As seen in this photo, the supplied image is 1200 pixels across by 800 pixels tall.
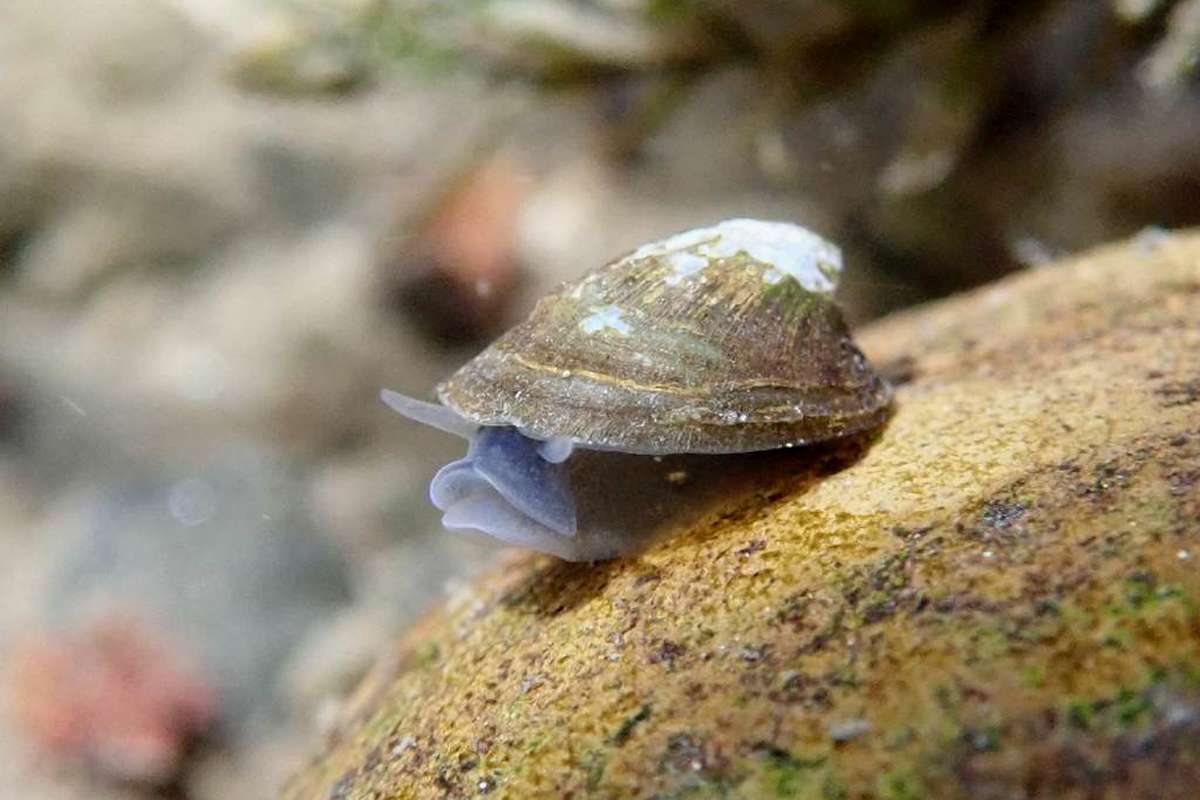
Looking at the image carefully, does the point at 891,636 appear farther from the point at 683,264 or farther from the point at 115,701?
the point at 115,701

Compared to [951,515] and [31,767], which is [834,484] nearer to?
[951,515]

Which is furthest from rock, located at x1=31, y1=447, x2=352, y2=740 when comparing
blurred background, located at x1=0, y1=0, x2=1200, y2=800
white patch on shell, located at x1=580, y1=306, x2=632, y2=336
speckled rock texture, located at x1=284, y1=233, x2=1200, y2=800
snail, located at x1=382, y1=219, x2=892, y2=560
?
white patch on shell, located at x1=580, y1=306, x2=632, y2=336

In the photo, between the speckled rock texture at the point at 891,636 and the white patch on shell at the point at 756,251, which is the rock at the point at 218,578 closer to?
the speckled rock texture at the point at 891,636

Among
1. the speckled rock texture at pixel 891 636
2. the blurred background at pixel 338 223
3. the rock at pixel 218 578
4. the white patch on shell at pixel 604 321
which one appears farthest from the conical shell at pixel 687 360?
the rock at pixel 218 578

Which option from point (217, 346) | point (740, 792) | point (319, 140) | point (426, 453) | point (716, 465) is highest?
point (319, 140)

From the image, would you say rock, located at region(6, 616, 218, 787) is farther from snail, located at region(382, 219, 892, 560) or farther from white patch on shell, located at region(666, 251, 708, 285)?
white patch on shell, located at region(666, 251, 708, 285)

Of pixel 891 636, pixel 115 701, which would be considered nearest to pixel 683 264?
pixel 891 636

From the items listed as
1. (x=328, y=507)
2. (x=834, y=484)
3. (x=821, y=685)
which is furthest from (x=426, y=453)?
(x=821, y=685)

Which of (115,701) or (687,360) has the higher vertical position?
(687,360)
